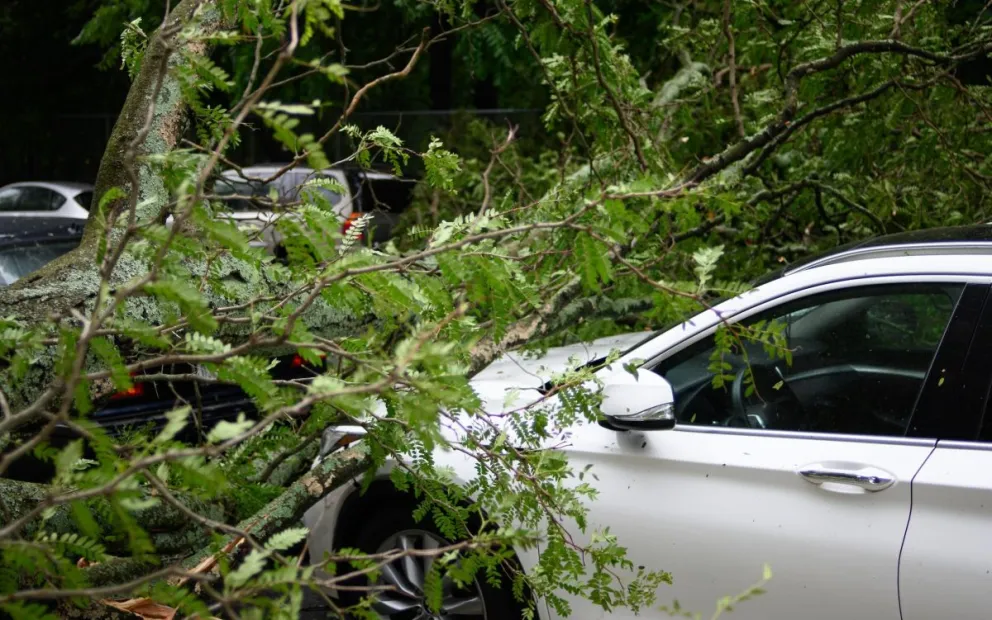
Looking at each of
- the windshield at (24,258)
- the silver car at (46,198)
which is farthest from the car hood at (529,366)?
the silver car at (46,198)

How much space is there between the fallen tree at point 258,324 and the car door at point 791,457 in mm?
248

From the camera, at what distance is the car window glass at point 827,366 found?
314 cm

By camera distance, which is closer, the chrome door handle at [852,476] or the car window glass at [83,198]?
the chrome door handle at [852,476]

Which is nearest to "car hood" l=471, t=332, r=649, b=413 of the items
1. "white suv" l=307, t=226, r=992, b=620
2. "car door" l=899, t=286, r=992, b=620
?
"white suv" l=307, t=226, r=992, b=620

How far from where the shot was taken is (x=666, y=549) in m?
3.24

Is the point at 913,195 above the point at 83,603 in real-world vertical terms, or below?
below

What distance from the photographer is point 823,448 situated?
309 cm

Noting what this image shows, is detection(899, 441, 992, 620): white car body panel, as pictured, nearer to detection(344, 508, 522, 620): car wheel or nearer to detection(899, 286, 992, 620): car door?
detection(899, 286, 992, 620): car door

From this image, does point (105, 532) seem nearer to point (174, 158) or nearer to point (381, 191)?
point (174, 158)

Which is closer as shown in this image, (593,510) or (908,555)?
(908,555)

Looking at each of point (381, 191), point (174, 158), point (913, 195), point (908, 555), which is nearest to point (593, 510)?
point (908, 555)

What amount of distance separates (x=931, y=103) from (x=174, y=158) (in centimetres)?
483

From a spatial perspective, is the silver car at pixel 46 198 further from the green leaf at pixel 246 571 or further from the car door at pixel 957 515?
the green leaf at pixel 246 571

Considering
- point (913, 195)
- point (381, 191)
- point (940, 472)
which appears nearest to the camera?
point (940, 472)
